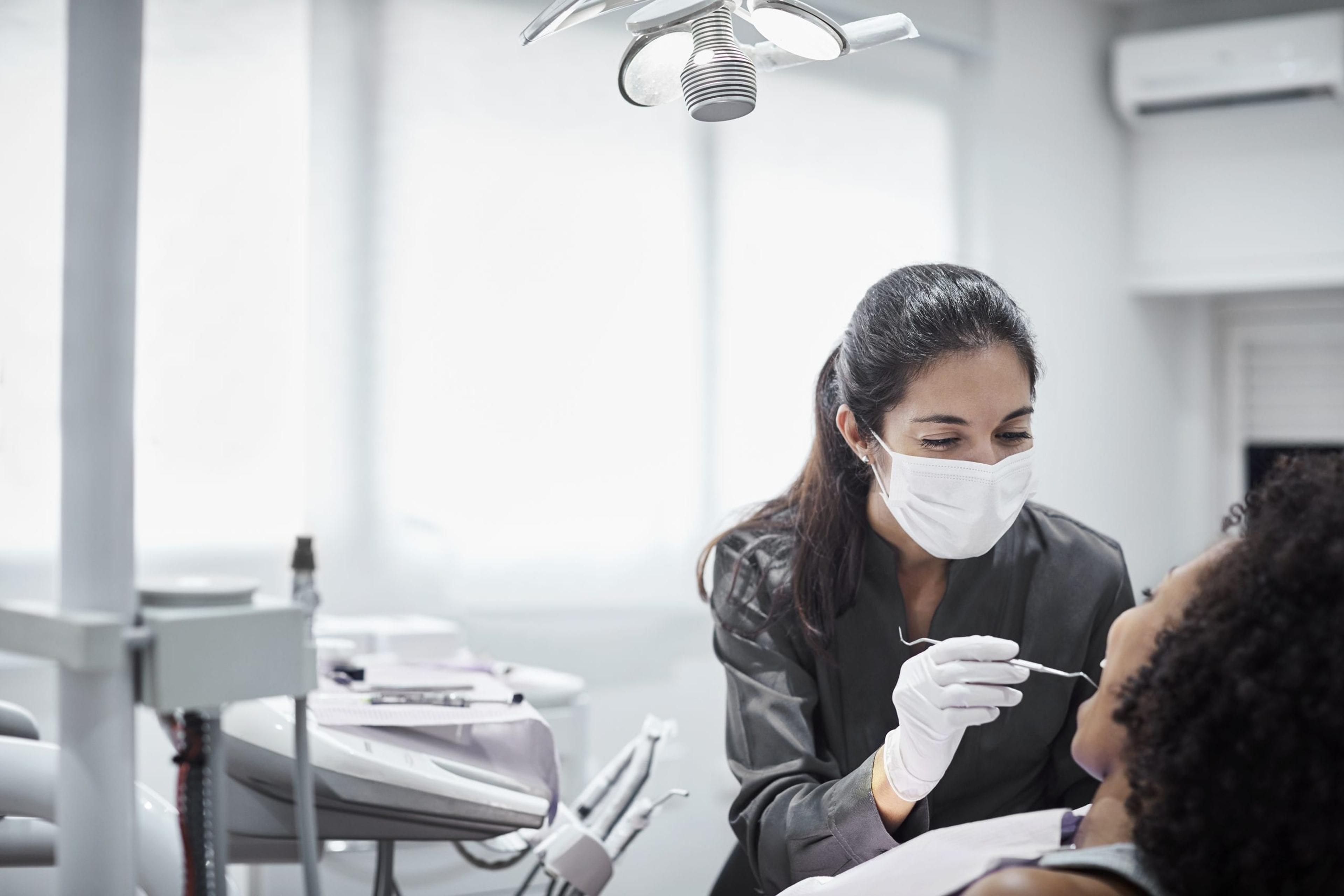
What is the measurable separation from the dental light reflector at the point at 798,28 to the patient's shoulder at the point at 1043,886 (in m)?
0.77

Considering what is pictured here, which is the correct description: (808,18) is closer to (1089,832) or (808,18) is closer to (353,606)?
(1089,832)

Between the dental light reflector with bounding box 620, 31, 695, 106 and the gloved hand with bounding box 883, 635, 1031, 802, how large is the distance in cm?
63

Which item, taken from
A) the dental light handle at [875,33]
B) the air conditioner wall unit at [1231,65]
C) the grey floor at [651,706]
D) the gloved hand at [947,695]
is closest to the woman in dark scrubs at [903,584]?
the gloved hand at [947,695]

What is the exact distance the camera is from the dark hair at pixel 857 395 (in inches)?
53.8

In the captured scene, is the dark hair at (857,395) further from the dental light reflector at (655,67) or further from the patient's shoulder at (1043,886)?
the patient's shoulder at (1043,886)

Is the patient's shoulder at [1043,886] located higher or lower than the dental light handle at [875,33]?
lower

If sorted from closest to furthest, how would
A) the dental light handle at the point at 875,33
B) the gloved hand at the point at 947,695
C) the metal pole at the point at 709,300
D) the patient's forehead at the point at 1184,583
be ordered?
the patient's forehead at the point at 1184,583 → the gloved hand at the point at 947,695 → the dental light handle at the point at 875,33 → the metal pole at the point at 709,300

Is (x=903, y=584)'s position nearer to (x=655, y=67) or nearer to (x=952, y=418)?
(x=952, y=418)

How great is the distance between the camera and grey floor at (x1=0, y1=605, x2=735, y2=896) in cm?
248

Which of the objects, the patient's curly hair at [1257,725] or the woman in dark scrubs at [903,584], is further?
the woman in dark scrubs at [903,584]

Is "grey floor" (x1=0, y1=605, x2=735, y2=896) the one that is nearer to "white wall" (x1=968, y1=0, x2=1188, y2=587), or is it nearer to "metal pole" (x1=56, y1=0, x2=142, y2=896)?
"white wall" (x1=968, y1=0, x2=1188, y2=587)

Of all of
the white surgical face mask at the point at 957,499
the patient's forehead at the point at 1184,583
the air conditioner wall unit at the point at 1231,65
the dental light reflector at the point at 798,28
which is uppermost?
the air conditioner wall unit at the point at 1231,65

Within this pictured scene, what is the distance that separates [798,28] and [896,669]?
74 centimetres

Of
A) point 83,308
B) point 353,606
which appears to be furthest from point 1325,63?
point 83,308
